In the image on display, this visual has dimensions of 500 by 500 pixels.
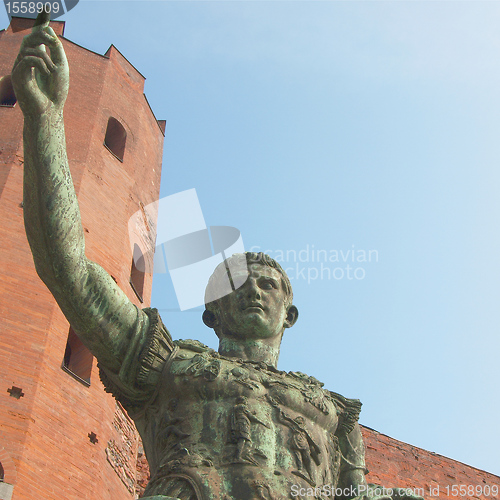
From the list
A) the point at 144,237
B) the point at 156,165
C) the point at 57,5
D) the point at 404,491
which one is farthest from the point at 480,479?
the point at 57,5

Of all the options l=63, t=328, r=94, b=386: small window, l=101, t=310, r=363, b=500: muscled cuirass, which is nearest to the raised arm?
l=101, t=310, r=363, b=500: muscled cuirass

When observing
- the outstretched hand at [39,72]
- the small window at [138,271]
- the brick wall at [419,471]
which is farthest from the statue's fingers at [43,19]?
the small window at [138,271]

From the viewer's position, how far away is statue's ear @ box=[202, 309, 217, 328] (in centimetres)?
468

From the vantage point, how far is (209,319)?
469cm

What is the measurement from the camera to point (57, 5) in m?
4.02

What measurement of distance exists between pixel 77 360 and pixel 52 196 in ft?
38.1

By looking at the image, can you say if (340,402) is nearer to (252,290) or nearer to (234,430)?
(252,290)

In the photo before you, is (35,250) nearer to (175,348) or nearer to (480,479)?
(175,348)

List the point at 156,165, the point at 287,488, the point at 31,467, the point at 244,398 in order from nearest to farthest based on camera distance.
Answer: the point at 287,488, the point at 244,398, the point at 31,467, the point at 156,165

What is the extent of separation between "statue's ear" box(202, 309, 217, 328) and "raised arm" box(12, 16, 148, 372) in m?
0.92

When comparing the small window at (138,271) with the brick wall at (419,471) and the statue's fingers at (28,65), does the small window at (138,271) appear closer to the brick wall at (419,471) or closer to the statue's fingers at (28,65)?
the brick wall at (419,471)

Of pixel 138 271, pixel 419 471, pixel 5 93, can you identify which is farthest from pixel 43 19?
pixel 5 93

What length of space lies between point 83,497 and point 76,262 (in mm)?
9439

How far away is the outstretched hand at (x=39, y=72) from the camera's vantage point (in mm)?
3557
